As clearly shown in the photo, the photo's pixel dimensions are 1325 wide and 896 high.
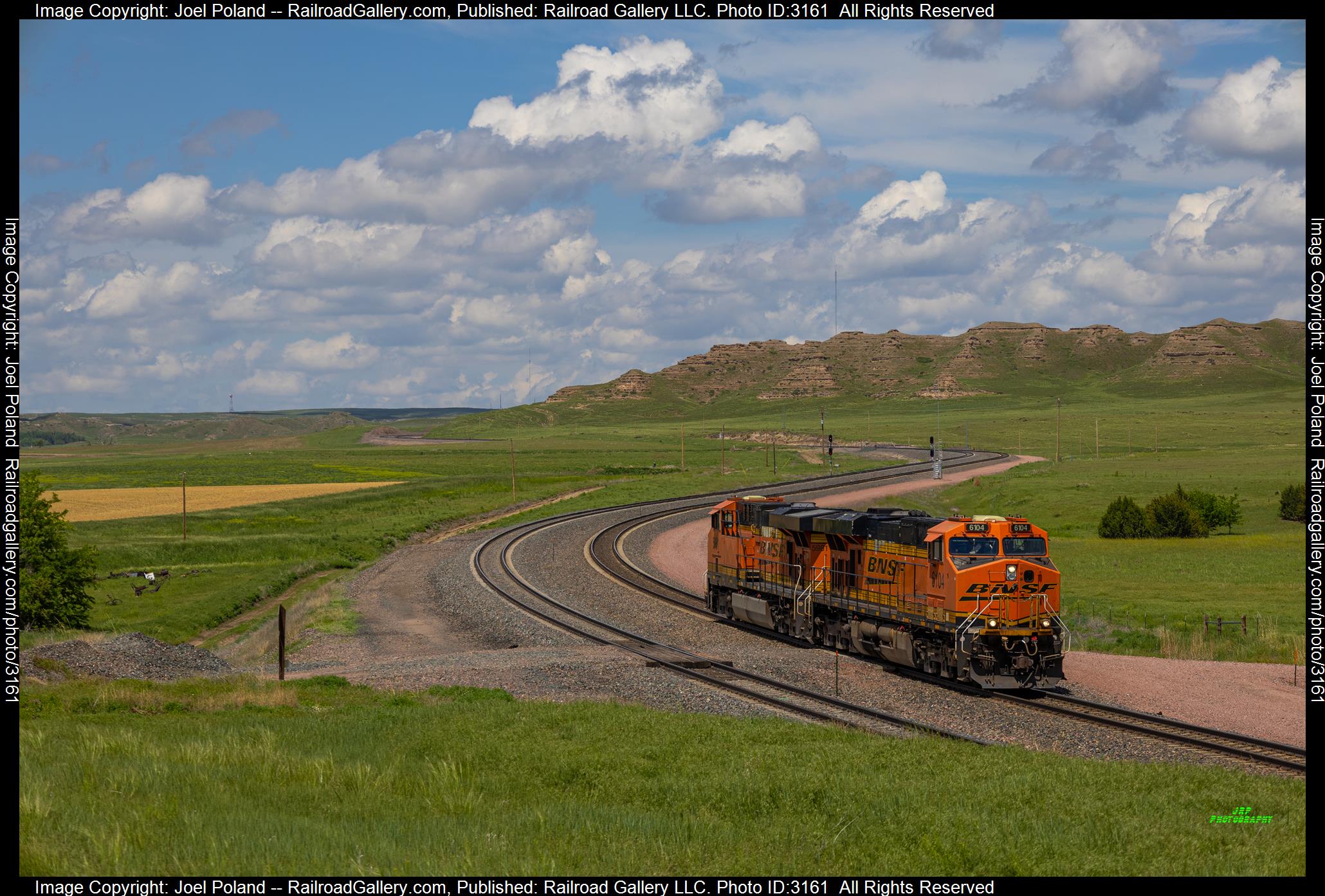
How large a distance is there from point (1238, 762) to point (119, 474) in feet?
515

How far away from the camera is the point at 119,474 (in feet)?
497

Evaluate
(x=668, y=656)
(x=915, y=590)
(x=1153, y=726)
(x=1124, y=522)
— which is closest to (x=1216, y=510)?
(x=1124, y=522)

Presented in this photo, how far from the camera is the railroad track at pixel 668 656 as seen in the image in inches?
967

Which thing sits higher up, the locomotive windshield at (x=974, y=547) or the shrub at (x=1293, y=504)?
the locomotive windshield at (x=974, y=547)

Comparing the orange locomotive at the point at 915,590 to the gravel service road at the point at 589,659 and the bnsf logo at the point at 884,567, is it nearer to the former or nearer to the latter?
the bnsf logo at the point at 884,567

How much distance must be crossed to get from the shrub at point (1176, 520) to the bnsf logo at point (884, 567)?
3547 centimetres

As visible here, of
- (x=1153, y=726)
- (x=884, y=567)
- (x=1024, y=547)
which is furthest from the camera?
(x=884, y=567)

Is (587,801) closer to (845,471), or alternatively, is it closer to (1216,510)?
(1216,510)

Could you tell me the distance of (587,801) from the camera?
1516 cm

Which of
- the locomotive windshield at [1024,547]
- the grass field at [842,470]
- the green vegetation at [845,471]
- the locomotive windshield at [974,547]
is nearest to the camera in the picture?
the locomotive windshield at [974,547]

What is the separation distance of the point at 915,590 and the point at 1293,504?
41866mm

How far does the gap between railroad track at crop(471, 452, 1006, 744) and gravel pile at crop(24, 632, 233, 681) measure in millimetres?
12242

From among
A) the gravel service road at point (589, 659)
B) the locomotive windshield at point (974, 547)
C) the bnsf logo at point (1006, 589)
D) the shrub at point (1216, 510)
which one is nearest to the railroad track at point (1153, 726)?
the gravel service road at point (589, 659)
